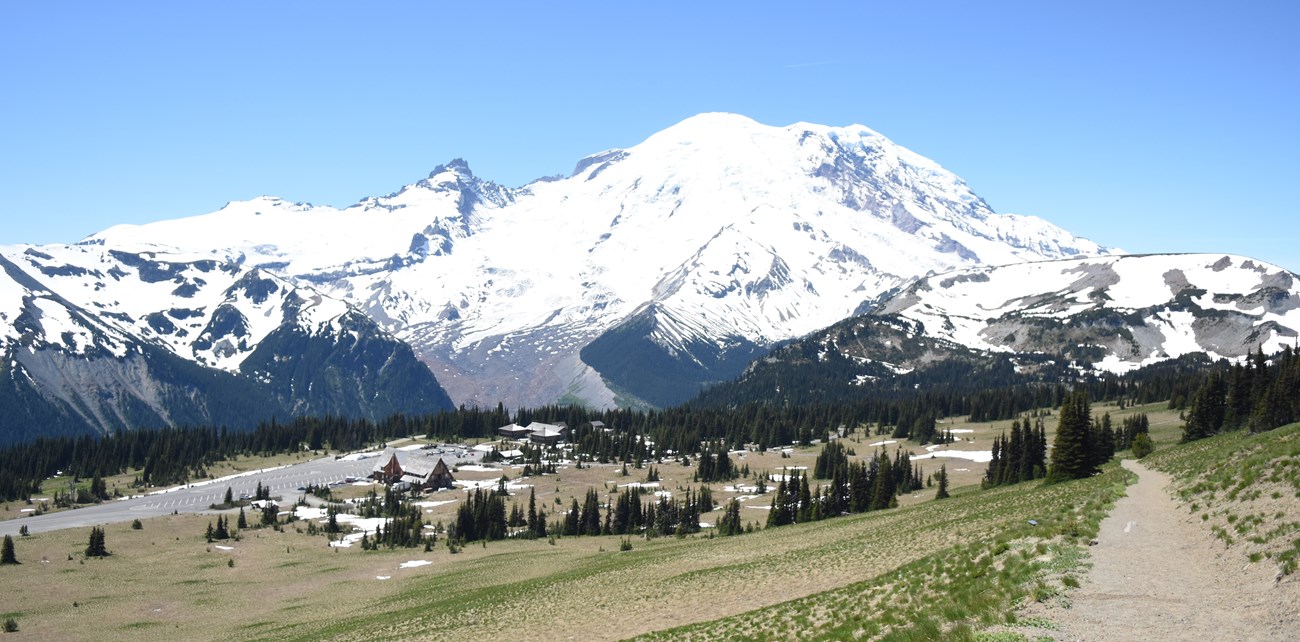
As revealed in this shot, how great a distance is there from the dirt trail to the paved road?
117750 millimetres

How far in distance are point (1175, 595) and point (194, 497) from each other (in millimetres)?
150860

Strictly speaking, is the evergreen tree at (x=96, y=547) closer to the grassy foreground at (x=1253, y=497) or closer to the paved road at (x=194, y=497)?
the paved road at (x=194, y=497)

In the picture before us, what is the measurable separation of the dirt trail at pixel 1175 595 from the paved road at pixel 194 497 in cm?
11775

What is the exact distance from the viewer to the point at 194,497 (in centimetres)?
15300

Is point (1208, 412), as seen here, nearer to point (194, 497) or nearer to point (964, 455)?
point (964, 455)

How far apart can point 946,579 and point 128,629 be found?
178 ft

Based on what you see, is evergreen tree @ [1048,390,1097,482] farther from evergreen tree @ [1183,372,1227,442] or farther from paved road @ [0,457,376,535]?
paved road @ [0,457,376,535]

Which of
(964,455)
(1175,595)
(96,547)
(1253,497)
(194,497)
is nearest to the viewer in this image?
(1175,595)

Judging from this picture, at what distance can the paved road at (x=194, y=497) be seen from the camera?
414 feet

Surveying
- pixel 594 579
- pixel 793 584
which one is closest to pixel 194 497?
pixel 594 579

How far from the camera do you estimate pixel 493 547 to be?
4247 inches

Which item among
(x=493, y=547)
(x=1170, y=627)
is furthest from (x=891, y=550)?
(x=493, y=547)

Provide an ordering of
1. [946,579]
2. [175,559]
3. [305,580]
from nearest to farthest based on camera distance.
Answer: [946,579]
[305,580]
[175,559]

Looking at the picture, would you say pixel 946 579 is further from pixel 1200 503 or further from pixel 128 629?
pixel 128 629
